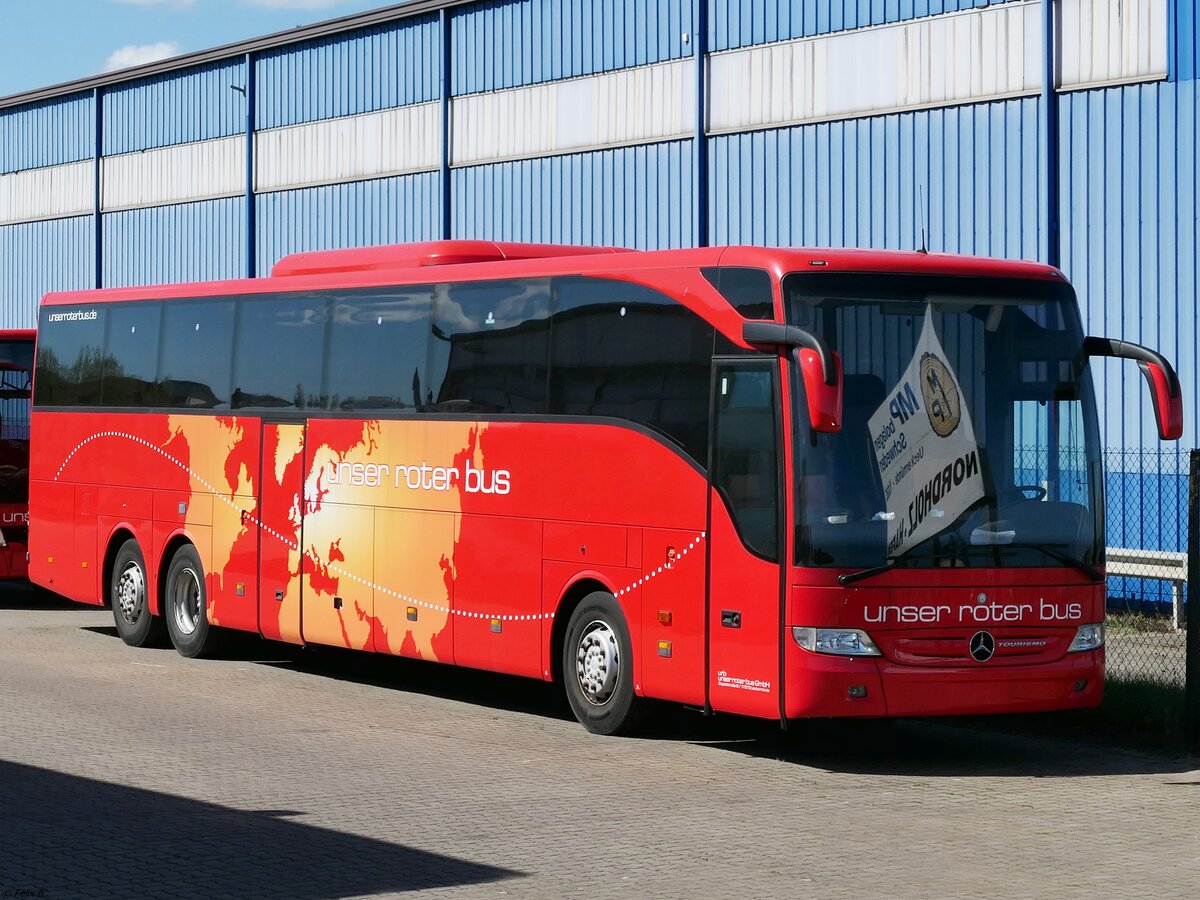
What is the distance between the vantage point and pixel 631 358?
13.1 metres

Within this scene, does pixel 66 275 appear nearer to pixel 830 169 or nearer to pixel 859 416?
pixel 830 169

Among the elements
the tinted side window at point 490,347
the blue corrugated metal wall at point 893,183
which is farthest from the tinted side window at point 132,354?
the blue corrugated metal wall at point 893,183

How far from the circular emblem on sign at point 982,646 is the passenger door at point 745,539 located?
1195 millimetres

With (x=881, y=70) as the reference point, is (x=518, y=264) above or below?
below

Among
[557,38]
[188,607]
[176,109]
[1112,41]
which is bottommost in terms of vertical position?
[188,607]

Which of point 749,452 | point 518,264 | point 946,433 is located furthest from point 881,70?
point 749,452

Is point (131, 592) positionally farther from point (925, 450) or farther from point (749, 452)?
point (925, 450)

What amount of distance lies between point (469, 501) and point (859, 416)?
381cm

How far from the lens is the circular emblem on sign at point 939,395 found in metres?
11.9

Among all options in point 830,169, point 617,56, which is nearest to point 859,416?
point 830,169

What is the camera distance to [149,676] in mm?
16406

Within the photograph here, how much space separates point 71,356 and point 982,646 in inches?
446

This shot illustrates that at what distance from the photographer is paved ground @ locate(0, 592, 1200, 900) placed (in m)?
8.62

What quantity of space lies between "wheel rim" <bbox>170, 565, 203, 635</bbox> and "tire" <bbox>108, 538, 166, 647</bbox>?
41 centimetres
